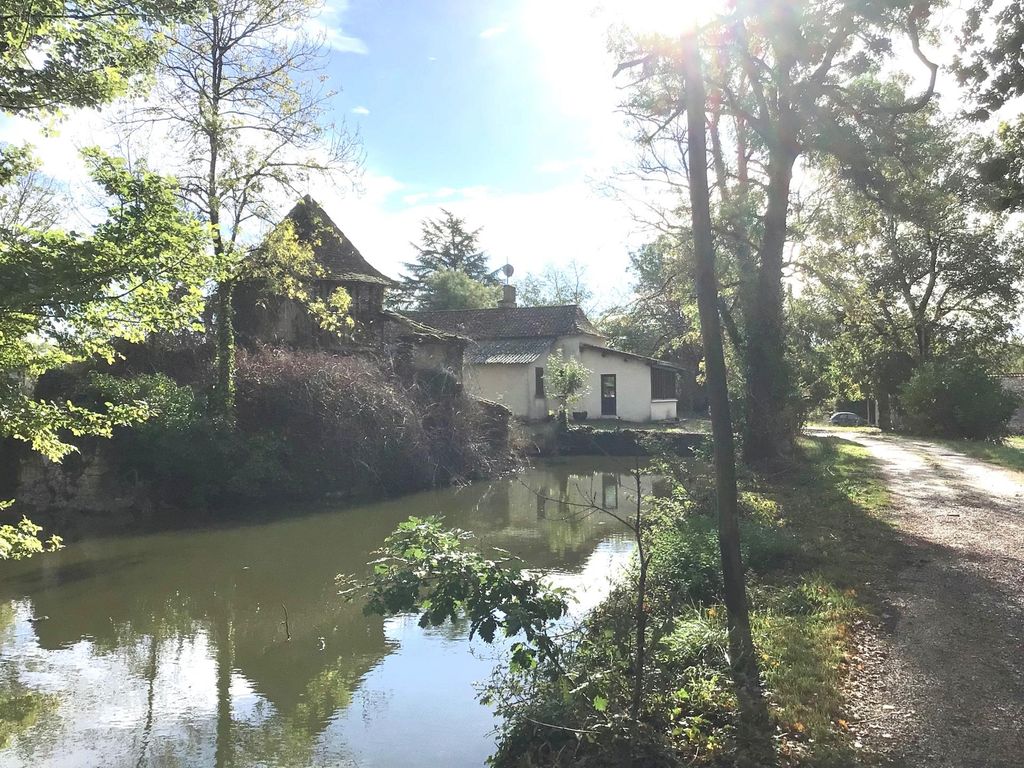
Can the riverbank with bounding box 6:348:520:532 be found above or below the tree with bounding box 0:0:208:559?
below

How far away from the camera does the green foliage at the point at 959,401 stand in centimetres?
2331

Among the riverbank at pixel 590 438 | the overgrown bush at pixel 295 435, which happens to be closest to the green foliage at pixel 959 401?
the riverbank at pixel 590 438

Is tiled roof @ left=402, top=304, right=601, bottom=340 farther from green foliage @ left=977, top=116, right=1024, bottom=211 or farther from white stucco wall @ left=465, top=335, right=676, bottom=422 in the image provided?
green foliage @ left=977, top=116, right=1024, bottom=211

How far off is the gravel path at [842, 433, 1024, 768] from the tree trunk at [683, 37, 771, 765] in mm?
749

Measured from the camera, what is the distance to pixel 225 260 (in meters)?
6.62

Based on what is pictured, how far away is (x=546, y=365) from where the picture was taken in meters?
33.5

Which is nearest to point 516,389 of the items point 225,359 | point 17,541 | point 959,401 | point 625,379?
point 625,379

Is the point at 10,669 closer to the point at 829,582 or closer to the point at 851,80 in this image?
the point at 829,582

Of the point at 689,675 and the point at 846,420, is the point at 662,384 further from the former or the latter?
the point at 689,675

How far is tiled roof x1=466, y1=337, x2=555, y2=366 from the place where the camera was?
3438cm

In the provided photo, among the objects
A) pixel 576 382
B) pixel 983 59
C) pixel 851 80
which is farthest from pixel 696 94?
pixel 576 382

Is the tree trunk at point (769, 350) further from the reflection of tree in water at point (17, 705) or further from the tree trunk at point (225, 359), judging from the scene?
the reflection of tree in water at point (17, 705)

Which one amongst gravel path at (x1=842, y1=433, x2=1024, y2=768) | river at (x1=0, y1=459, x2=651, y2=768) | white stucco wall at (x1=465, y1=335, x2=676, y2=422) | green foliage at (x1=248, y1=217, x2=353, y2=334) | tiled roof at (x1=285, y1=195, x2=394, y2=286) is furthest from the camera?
white stucco wall at (x1=465, y1=335, x2=676, y2=422)

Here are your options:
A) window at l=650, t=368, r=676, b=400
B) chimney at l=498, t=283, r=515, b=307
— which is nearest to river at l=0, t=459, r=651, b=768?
window at l=650, t=368, r=676, b=400
